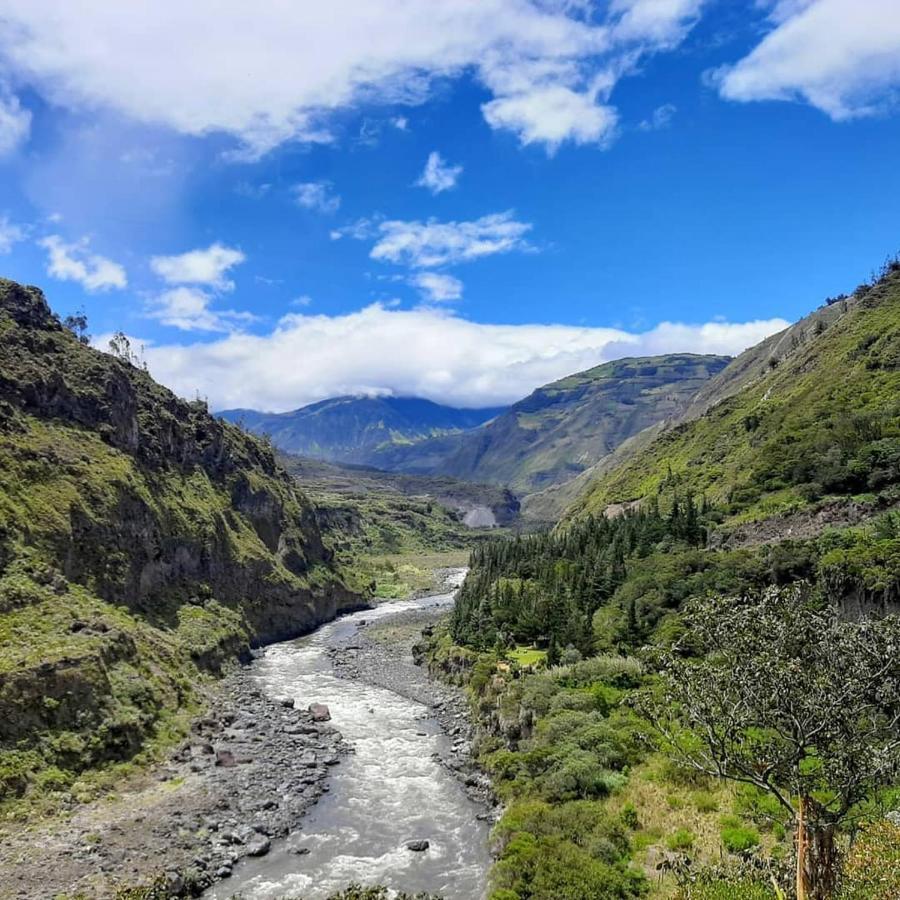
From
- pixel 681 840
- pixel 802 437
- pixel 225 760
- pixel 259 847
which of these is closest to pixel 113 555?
pixel 225 760

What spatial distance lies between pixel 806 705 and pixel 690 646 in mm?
32369

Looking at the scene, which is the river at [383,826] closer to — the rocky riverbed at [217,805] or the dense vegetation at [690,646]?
the rocky riverbed at [217,805]

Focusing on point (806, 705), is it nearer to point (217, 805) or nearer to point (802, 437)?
point (217, 805)

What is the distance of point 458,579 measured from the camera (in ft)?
640

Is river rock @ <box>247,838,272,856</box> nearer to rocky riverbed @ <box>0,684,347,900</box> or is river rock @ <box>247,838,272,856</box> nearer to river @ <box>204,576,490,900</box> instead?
rocky riverbed @ <box>0,684,347,900</box>

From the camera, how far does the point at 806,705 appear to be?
17625 millimetres

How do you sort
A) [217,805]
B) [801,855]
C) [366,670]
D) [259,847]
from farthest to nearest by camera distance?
[366,670] < [217,805] < [259,847] < [801,855]

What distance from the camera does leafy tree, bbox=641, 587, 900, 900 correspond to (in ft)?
57.8

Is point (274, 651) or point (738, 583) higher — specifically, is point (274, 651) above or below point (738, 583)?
below

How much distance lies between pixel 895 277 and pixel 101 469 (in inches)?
6998

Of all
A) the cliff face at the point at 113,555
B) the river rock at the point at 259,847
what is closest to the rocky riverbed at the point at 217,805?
the river rock at the point at 259,847

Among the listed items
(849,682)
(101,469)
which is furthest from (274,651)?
(849,682)

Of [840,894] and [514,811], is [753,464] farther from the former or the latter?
[840,894]

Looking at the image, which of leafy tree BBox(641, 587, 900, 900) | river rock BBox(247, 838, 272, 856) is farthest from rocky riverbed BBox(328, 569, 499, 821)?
leafy tree BBox(641, 587, 900, 900)
